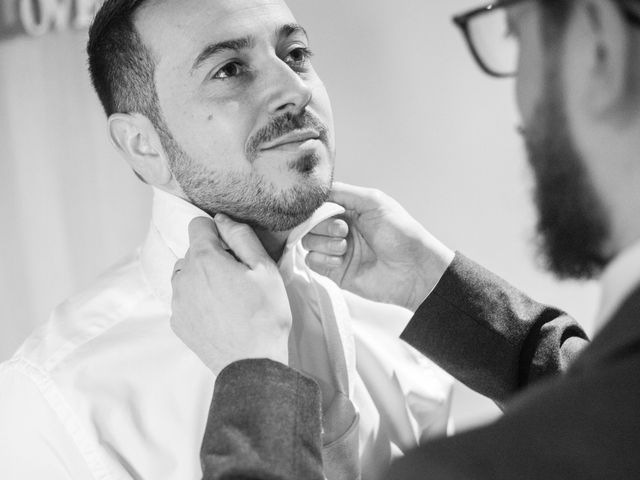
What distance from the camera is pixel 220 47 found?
125 cm

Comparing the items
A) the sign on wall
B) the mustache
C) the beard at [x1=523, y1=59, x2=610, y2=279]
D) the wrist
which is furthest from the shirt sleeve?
the sign on wall

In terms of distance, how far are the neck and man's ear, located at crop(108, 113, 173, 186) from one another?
0.57 feet

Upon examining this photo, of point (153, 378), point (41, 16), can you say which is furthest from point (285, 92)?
point (41, 16)

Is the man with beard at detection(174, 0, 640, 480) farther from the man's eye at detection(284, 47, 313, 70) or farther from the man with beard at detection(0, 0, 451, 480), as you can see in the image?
the man's eye at detection(284, 47, 313, 70)

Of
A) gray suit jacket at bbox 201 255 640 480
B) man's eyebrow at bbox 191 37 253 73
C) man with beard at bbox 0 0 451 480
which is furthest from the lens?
man's eyebrow at bbox 191 37 253 73

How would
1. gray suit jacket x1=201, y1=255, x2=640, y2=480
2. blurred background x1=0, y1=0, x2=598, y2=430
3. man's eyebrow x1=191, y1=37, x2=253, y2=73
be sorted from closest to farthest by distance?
gray suit jacket x1=201, y1=255, x2=640, y2=480, man's eyebrow x1=191, y1=37, x2=253, y2=73, blurred background x1=0, y1=0, x2=598, y2=430

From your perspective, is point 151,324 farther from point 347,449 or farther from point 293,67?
point 293,67

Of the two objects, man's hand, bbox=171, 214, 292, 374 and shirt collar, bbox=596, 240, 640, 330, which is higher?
shirt collar, bbox=596, 240, 640, 330

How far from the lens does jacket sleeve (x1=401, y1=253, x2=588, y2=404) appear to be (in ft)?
4.19

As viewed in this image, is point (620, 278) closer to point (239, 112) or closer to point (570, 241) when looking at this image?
point (570, 241)

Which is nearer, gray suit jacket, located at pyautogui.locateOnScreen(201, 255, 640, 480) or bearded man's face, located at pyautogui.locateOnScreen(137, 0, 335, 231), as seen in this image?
gray suit jacket, located at pyautogui.locateOnScreen(201, 255, 640, 480)

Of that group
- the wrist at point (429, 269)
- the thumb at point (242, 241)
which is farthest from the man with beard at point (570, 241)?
the wrist at point (429, 269)

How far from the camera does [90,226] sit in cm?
216

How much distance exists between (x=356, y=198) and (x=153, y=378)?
42 cm
